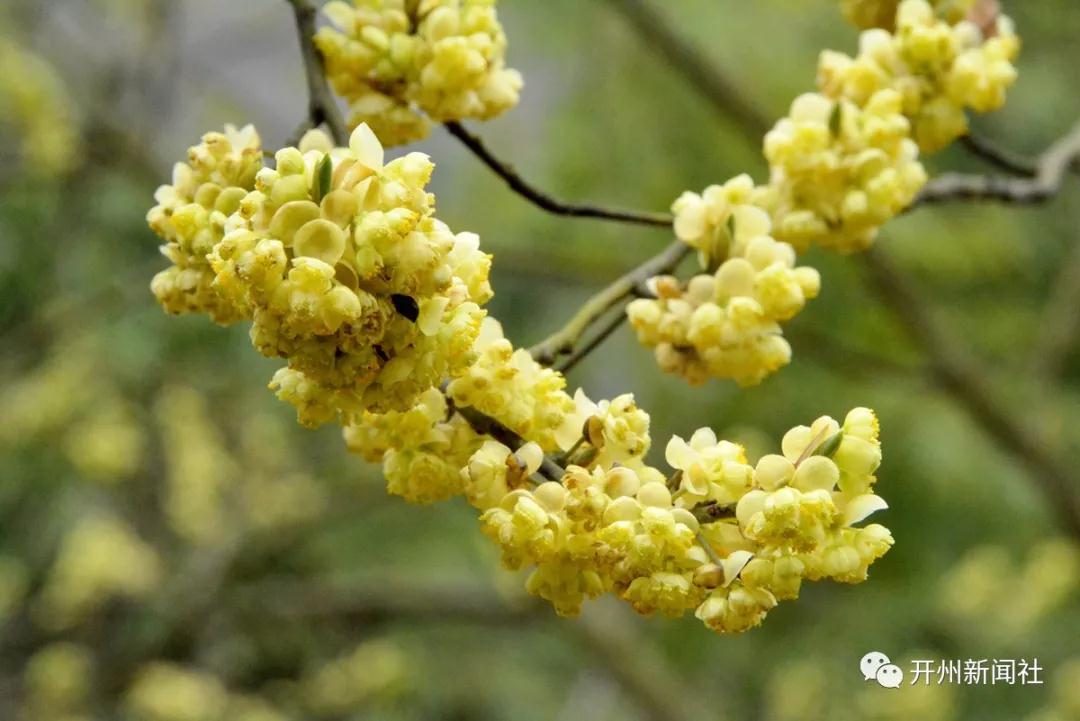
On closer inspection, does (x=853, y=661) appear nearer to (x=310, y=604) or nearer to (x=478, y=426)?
(x=310, y=604)

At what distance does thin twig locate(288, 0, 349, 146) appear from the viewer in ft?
2.49

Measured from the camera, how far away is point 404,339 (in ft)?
1.86

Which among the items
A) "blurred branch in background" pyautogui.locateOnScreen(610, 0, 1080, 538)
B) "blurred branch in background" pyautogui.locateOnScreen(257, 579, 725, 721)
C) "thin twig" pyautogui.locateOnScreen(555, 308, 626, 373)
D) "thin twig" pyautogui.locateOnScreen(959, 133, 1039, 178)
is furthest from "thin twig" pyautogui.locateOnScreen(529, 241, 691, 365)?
"blurred branch in background" pyautogui.locateOnScreen(257, 579, 725, 721)

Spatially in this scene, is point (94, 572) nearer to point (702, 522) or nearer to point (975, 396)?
point (975, 396)

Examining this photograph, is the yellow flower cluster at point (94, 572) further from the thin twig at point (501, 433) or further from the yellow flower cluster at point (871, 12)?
the thin twig at point (501, 433)

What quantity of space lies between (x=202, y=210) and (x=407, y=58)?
243mm

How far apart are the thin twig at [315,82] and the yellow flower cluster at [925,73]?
1.47ft

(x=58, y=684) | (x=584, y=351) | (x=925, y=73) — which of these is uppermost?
(x=925, y=73)

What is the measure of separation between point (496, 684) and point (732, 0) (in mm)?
2215

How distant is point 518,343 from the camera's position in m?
3.11

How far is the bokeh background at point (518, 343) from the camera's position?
8.86 feet

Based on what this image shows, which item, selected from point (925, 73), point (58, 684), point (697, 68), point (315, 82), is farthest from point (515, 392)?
point (58, 684)

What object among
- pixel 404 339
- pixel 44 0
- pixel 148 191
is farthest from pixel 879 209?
pixel 44 0

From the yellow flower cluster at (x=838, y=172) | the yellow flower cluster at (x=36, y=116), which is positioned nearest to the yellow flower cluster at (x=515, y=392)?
the yellow flower cluster at (x=838, y=172)
